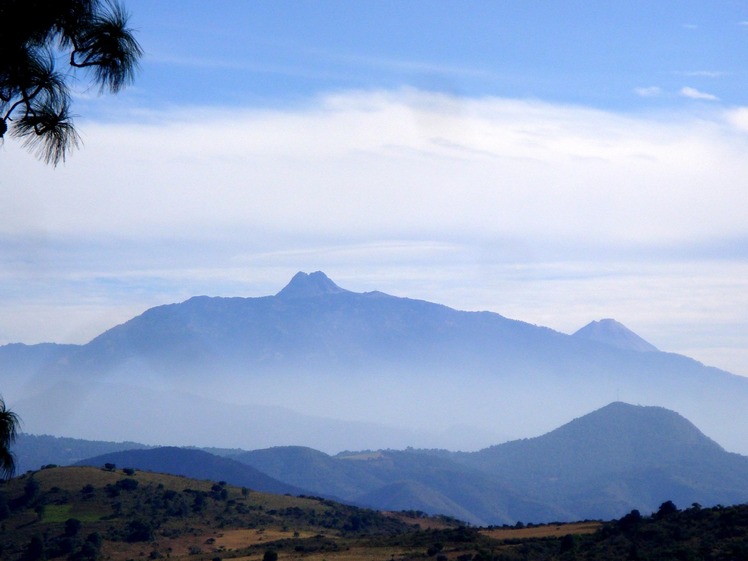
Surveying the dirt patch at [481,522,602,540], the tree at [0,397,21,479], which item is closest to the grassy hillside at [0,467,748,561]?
the dirt patch at [481,522,602,540]

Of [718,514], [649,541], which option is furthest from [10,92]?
[718,514]

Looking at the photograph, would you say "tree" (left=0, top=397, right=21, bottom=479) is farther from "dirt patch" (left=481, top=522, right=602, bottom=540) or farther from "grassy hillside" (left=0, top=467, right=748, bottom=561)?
"dirt patch" (left=481, top=522, right=602, bottom=540)

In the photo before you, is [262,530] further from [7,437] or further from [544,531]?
[7,437]

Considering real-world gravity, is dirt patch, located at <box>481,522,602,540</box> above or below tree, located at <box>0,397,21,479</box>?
below

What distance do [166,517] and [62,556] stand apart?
50.7 ft

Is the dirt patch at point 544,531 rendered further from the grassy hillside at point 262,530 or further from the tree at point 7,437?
the tree at point 7,437

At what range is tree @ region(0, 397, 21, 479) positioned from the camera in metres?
15.0

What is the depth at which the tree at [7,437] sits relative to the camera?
1501cm

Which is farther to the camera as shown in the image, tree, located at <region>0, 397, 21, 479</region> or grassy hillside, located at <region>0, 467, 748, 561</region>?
grassy hillside, located at <region>0, 467, 748, 561</region>

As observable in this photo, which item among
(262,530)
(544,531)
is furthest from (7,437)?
(262,530)

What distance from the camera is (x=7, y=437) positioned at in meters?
15.1

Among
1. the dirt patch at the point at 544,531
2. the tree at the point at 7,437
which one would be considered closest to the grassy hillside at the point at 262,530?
the dirt patch at the point at 544,531

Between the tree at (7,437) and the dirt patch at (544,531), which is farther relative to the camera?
the dirt patch at (544,531)

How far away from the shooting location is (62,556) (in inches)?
2808
